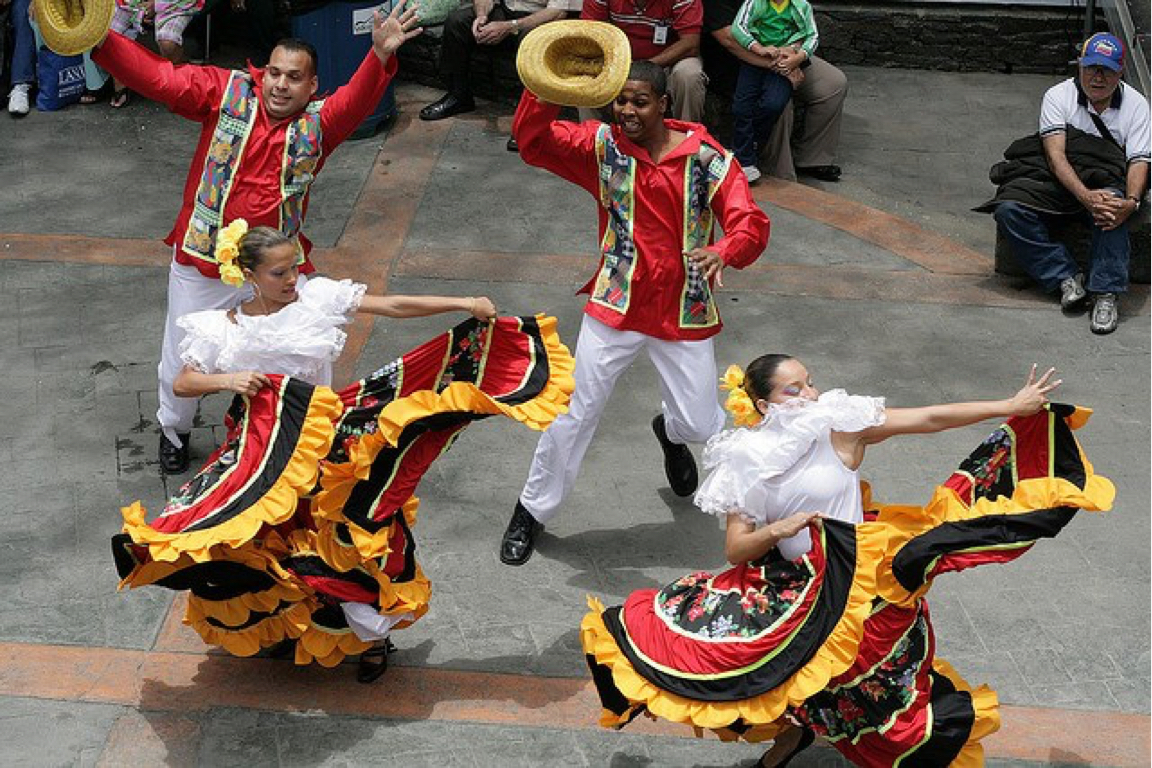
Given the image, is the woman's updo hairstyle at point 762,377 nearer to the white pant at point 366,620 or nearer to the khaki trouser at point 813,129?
the white pant at point 366,620

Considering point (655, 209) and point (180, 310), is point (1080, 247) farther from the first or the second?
point (180, 310)

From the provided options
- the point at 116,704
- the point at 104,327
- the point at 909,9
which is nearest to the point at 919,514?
the point at 116,704

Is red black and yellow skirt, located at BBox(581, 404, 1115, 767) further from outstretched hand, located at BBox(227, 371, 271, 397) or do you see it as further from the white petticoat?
outstretched hand, located at BBox(227, 371, 271, 397)

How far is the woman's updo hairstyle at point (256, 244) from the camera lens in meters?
6.64

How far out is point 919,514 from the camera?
613 cm

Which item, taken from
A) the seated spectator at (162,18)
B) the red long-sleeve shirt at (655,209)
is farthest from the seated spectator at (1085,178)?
the seated spectator at (162,18)

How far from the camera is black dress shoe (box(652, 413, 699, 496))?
8.09m

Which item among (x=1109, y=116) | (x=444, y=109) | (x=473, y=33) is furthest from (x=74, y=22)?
(x=1109, y=116)

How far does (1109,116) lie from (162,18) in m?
5.84

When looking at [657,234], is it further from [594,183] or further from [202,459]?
[202,459]

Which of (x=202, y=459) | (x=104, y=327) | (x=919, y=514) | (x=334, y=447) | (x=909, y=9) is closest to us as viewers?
(x=919, y=514)

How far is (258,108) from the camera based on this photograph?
7840 mm

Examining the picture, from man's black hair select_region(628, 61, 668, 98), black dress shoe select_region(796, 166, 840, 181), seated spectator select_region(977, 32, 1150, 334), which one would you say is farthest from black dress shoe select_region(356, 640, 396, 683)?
black dress shoe select_region(796, 166, 840, 181)

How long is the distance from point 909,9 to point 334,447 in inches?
300
